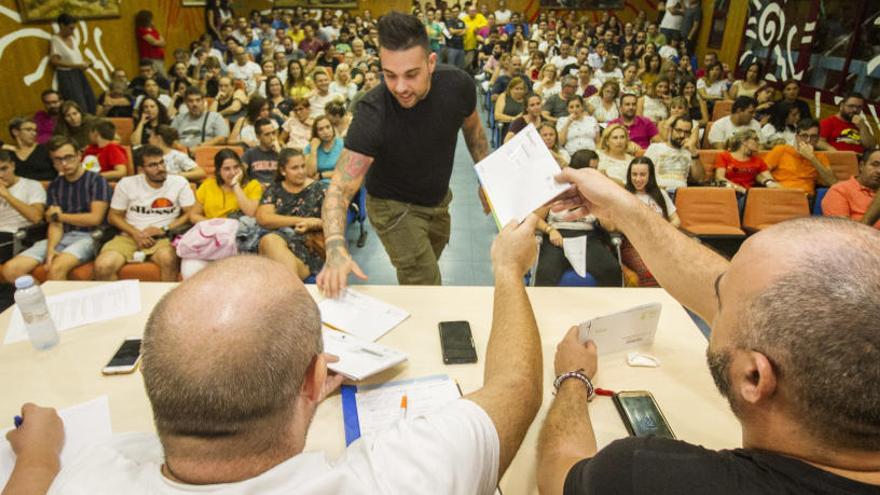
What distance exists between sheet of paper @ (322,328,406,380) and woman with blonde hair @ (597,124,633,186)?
3492 mm

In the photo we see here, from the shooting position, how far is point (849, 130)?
5746 mm

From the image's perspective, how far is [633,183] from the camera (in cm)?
375

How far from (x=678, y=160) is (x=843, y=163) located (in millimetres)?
1906

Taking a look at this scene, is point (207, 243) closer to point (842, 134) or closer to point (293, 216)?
point (293, 216)

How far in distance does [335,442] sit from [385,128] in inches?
54.6

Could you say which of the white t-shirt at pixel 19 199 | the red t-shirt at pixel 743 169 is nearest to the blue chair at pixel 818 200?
the red t-shirt at pixel 743 169

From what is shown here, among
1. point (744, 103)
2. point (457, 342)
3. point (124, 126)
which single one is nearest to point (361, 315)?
point (457, 342)

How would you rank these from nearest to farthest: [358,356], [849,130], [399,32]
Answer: [358,356] → [399,32] → [849,130]

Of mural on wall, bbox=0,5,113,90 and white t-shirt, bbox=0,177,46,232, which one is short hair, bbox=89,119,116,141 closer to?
white t-shirt, bbox=0,177,46,232

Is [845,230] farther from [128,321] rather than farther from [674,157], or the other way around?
[674,157]

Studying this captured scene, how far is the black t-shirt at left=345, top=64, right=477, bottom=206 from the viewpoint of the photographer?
220 centimetres

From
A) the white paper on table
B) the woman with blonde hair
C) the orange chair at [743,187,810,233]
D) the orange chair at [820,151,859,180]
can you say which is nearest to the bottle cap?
the white paper on table

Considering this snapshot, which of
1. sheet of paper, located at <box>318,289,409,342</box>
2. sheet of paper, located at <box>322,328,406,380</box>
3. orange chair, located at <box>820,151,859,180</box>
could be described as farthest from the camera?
orange chair, located at <box>820,151,859,180</box>

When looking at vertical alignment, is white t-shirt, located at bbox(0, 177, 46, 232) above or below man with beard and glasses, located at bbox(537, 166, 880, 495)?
below
